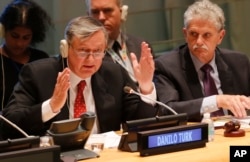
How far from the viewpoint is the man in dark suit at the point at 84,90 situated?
253 cm

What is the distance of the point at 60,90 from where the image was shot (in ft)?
7.70

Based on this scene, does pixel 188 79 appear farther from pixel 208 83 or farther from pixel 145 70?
pixel 145 70

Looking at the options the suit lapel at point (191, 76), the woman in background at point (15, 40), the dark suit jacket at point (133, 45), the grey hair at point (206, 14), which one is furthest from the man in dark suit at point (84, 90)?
the woman in background at point (15, 40)

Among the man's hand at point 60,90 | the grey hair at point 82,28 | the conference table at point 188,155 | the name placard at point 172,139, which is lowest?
the conference table at point 188,155

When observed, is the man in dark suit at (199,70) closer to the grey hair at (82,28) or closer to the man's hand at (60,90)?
the grey hair at (82,28)

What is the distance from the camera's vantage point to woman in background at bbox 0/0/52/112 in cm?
337

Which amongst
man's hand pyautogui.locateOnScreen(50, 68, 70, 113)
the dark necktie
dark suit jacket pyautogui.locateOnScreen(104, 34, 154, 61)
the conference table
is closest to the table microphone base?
the conference table

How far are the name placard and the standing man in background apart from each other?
42.3 inches

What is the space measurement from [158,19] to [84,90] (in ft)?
7.96

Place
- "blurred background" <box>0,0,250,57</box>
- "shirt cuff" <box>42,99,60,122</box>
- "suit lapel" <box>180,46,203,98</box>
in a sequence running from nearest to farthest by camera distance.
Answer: "shirt cuff" <box>42,99,60,122</box> < "suit lapel" <box>180,46,203,98</box> < "blurred background" <box>0,0,250,57</box>

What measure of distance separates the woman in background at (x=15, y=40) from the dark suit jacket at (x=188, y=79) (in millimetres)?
886

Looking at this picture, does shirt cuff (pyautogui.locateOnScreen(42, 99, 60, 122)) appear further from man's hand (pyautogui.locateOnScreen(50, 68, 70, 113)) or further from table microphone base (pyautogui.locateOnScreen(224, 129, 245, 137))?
table microphone base (pyautogui.locateOnScreen(224, 129, 245, 137))

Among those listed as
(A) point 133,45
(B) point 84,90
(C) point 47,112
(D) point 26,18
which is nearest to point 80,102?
(B) point 84,90

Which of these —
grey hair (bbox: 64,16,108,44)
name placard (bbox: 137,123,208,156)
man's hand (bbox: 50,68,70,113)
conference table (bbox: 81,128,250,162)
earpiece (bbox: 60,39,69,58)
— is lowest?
conference table (bbox: 81,128,250,162)
